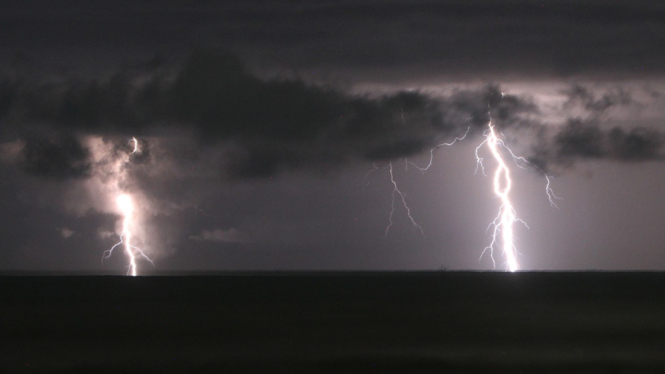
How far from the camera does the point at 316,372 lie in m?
23.5

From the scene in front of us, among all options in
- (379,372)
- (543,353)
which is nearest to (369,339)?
(543,353)

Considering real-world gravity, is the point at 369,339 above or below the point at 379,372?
above

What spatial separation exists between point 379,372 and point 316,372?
1860 mm

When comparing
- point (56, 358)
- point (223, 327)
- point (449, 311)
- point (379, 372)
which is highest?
point (449, 311)

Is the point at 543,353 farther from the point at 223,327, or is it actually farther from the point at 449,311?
the point at 449,311

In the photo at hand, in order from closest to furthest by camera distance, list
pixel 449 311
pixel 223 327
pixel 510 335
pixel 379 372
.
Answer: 1. pixel 379 372
2. pixel 510 335
3. pixel 223 327
4. pixel 449 311

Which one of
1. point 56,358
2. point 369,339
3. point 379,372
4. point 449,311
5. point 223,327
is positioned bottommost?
point 379,372

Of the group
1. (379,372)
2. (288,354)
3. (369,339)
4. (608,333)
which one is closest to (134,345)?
(288,354)

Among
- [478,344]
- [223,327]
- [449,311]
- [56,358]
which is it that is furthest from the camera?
[449,311]

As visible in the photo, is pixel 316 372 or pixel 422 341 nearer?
pixel 316 372

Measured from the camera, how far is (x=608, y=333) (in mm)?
36062

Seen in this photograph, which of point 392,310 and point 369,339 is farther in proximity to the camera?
point 392,310

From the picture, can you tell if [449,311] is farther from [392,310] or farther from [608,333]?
[608,333]

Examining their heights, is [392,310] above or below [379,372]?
above
